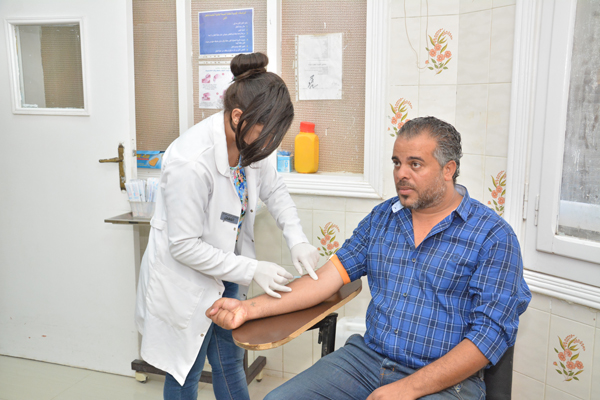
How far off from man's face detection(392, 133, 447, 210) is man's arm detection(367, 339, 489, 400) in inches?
15.5

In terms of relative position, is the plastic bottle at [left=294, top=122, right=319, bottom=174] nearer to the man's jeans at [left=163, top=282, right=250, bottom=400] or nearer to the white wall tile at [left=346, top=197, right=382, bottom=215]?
the white wall tile at [left=346, top=197, right=382, bottom=215]

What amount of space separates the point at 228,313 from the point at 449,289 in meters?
0.60

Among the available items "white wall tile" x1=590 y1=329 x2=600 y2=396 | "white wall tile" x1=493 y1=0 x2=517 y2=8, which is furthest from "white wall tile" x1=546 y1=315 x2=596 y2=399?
"white wall tile" x1=493 y1=0 x2=517 y2=8

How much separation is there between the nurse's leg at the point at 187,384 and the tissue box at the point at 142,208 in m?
0.79

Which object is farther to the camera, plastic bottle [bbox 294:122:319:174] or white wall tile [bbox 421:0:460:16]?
plastic bottle [bbox 294:122:319:174]

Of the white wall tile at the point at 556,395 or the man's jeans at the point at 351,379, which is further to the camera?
the white wall tile at the point at 556,395

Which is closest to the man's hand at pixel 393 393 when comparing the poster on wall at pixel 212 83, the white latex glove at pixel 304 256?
the white latex glove at pixel 304 256

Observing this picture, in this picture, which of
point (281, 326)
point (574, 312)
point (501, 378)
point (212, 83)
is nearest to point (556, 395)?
point (574, 312)

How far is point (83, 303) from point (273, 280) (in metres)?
1.38

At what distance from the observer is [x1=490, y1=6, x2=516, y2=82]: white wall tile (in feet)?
→ 5.77

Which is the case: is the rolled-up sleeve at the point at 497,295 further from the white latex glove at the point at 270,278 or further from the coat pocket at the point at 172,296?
the coat pocket at the point at 172,296

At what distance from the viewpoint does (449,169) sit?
136cm

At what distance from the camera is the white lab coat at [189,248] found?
1.39 meters

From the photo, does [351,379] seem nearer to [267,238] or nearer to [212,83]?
[267,238]
